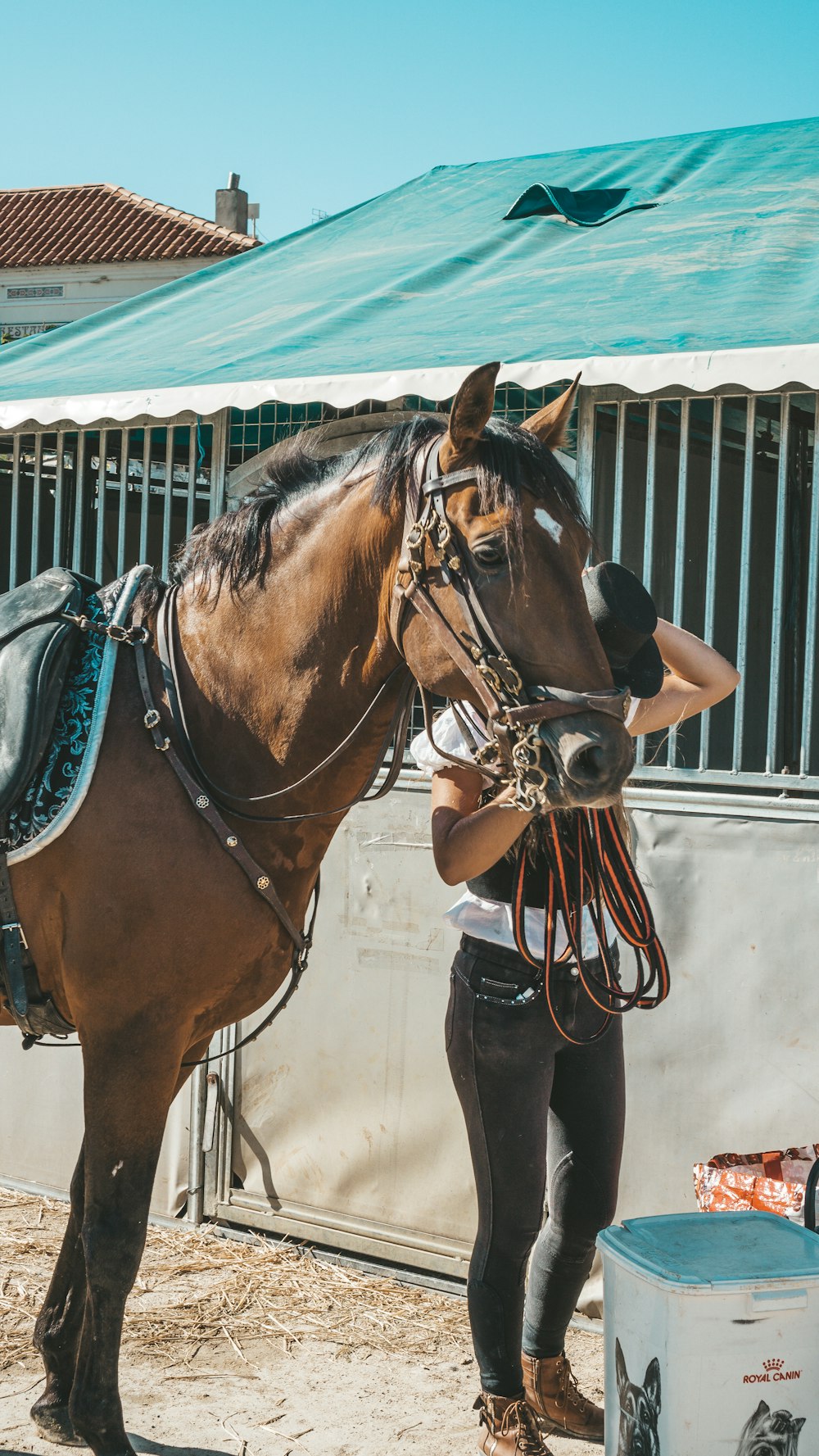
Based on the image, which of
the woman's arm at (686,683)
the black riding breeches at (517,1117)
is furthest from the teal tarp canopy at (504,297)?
the black riding breeches at (517,1117)

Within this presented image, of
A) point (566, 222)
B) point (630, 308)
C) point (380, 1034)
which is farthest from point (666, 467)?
point (380, 1034)

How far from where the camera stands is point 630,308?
11.9 ft

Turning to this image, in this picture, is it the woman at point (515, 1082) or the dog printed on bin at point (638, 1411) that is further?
the woman at point (515, 1082)

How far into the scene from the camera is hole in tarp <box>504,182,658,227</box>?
4.76 metres

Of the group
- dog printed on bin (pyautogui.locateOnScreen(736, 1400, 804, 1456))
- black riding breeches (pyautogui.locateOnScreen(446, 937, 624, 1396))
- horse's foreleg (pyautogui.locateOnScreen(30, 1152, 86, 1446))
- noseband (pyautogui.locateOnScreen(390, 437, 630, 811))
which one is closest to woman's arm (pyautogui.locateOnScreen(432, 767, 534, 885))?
noseband (pyautogui.locateOnScreen(390, 437, 630, 811))

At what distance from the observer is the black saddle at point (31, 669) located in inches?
85.7

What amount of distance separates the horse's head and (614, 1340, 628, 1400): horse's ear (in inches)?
36.1

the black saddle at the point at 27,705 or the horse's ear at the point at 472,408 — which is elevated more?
the horse's ear at the point at 472,408

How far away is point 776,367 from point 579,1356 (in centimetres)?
250

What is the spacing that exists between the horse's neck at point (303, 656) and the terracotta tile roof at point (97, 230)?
2496 cm

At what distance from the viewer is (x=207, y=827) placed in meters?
2.20

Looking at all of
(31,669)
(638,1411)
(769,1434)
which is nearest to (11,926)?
(31,669)

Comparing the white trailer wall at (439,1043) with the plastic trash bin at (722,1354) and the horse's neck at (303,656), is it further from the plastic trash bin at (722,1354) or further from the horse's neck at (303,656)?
the horse's neck at (303,656)

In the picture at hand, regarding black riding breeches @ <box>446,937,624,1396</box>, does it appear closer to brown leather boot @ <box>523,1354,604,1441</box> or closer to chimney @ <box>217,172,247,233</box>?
brown leather boot @ <box>523,1354,604,1441</box>
